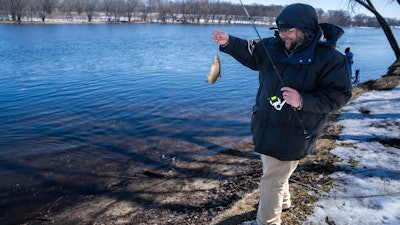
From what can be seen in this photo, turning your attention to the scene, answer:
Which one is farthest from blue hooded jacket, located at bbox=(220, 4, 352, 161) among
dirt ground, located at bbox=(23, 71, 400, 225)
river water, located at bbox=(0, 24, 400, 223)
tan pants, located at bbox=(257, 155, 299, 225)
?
river water, located at bbox=(0, 24, 400, 223)

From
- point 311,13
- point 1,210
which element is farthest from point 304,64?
point 1,210

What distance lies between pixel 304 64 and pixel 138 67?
19081 mm

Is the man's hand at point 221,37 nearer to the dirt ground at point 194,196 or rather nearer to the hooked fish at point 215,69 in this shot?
the hooked fish at point 215,69

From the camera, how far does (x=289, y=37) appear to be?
316 centimetres

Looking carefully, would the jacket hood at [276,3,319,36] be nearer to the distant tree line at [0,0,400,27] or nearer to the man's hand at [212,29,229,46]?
the man's hand at [212,29,229,46]

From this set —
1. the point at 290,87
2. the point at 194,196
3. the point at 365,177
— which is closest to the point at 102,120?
the point at 194,196

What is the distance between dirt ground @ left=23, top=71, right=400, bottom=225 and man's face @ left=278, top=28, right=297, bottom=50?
2.25 metres

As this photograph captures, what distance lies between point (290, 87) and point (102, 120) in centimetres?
862

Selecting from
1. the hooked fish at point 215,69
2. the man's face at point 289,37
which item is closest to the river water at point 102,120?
the hooked fish at point 215,69

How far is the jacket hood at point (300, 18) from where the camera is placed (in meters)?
3.01

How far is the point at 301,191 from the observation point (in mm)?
4852

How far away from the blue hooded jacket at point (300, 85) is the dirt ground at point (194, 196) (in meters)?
1.38

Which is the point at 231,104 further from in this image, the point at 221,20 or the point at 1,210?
the point at 221,20

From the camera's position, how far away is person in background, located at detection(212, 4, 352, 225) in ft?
9.95
